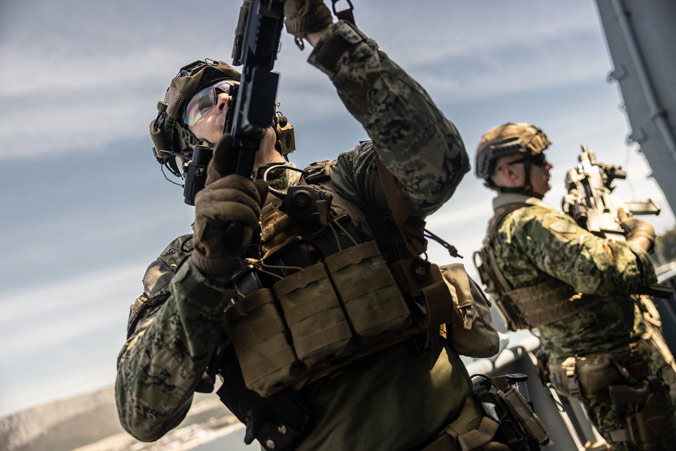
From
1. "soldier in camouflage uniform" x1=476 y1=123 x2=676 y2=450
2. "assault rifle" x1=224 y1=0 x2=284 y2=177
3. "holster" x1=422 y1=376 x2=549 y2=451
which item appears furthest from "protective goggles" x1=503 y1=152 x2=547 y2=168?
"assault rifle" x1=224 y1=0 x2=284 y2=177

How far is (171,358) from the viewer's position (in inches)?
63.3

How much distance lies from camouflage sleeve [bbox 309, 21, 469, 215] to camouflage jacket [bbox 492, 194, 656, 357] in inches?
77.5

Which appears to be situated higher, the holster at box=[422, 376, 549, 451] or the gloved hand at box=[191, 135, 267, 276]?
the gloved hand at box=[191, 135, 267, 276]

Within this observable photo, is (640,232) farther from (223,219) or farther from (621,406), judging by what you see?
(223,219)

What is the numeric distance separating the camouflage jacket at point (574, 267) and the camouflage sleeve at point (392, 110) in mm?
1969

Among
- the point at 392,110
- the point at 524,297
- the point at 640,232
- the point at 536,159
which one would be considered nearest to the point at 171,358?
the point at 392,110

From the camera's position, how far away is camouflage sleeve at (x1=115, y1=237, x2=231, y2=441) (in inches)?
61.3

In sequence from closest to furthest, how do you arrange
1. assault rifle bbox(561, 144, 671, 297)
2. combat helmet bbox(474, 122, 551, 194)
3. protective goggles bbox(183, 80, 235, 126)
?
protective goggles bbox(183, 80, 235, 126) → combat helmet bbox(474, 122, 551, 194) → assault rifle bbox(561, 144, 671, 297)

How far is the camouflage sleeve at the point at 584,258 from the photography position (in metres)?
3.05

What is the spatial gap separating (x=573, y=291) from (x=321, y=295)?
259cm

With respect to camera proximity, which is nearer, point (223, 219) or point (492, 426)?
point (223, 219)

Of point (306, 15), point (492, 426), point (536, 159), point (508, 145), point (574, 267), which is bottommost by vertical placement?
point (492, 426)

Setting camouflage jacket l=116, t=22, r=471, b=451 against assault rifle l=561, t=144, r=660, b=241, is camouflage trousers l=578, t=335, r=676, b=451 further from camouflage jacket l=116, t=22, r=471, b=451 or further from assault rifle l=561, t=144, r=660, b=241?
camouflage jacket l=116, t=22, r=471, b=451

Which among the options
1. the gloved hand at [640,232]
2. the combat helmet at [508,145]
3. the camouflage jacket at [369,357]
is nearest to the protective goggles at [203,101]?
the camouflage jacket at [369,357]
